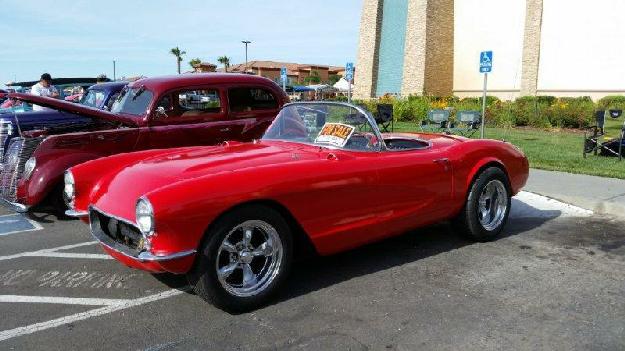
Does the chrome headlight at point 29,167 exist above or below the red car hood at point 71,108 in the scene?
below

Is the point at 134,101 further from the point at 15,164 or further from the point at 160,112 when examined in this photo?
the point at 15,164

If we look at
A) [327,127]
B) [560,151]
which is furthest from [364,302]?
[560,151]

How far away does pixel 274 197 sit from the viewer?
354 centimetres

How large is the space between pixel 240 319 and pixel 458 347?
4.43ft

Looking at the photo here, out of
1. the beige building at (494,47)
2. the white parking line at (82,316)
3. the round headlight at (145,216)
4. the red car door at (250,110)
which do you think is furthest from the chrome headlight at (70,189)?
the beige building at (494,47)

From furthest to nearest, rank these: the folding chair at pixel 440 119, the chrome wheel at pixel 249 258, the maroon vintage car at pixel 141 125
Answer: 1. the folding chair at pixel 440 119
2. the maroon vintage car at pixel 141 125
3. the chrome wheel at pixel 249 258

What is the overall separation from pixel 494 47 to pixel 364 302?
2932cm

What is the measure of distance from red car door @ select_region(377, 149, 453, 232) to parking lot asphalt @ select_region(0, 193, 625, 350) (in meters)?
0.41

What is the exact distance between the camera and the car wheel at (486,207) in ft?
16.4

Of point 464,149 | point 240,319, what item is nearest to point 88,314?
point 240,319

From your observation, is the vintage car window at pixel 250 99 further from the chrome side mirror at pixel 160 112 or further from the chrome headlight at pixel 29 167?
the chrome headlight at pixel 29 167

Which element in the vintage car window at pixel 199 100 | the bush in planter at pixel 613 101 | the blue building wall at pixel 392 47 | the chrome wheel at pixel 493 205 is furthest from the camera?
the blue building wall at pixel 392 47

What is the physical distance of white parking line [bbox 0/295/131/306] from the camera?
3.79 meters

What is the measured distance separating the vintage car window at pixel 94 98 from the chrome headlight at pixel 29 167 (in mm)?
3665
